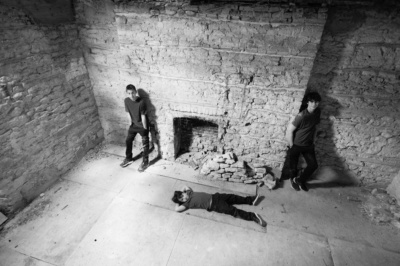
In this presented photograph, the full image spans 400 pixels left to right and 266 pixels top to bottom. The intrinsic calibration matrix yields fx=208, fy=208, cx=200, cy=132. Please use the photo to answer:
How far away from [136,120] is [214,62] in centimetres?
210

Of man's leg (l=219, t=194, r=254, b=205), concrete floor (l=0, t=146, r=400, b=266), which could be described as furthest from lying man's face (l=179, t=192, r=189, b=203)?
man's leg (l=219, t=194, r=254, b=205)

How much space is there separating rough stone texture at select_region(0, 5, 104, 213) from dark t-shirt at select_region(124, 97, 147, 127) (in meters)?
1.24

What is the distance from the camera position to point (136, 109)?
4.44 m

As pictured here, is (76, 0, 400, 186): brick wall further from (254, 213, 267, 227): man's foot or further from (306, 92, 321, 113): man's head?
(254, 213, 267, 227): man's foot

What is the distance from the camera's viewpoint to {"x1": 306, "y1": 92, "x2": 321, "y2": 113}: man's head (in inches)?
143

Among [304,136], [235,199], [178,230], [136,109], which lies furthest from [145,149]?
[304,136]

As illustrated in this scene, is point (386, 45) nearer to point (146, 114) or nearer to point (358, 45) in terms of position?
point (358, 45)

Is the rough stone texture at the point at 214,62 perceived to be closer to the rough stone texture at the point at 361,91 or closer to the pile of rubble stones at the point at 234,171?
the pile of rubble stones at the point at 234,171

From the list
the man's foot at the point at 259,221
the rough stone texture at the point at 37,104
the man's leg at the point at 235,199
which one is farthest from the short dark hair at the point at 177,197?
the rough stone texture at the point at 37,104

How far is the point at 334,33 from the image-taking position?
346cm

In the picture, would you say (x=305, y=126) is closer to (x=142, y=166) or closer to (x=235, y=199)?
(x=235, y=199)

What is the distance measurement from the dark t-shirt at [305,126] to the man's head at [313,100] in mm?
105

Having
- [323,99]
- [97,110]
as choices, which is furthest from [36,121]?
[323,99]

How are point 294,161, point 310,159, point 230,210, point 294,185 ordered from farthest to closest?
point 294,185, point 294,161, point 310,159, point 230,210
